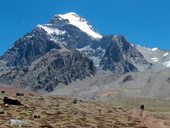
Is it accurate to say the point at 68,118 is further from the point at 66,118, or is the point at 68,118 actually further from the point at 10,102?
the point at 10,102

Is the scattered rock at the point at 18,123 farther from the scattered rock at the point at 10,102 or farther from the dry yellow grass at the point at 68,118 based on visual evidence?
the scattered rock at the point at 10,102

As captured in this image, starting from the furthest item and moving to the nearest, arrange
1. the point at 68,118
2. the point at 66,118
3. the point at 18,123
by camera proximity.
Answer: the point at 68,118
the point at 66,118
the point at 18,123

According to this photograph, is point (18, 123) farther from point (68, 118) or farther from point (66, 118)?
point (68, 118)

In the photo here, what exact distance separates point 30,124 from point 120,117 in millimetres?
21189

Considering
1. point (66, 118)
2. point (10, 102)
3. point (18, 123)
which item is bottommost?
point (18, 123)

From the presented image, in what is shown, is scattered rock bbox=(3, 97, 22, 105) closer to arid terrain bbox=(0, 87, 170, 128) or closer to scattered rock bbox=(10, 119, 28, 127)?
arid terrain bbox=(0, 87, 170, 128)

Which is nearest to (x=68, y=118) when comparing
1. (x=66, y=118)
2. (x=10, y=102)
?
(x=66, y=118)

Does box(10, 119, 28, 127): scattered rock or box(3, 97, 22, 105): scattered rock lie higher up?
box(3, 97, 22, 105): scattered rock

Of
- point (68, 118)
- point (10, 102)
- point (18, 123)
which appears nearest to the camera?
point (18, 123)

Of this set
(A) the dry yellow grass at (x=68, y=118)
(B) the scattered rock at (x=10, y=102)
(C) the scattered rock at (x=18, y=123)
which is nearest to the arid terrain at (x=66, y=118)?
(A) the dry yellow grass at (x=68, y=118)

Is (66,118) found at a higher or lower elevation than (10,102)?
lower

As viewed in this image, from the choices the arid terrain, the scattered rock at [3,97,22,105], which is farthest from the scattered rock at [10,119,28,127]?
the scattered rock at [3,97,22,105]

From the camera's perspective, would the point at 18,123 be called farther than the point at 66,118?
No

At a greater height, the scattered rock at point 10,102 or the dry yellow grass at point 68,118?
the scattered rock at point 10,102
